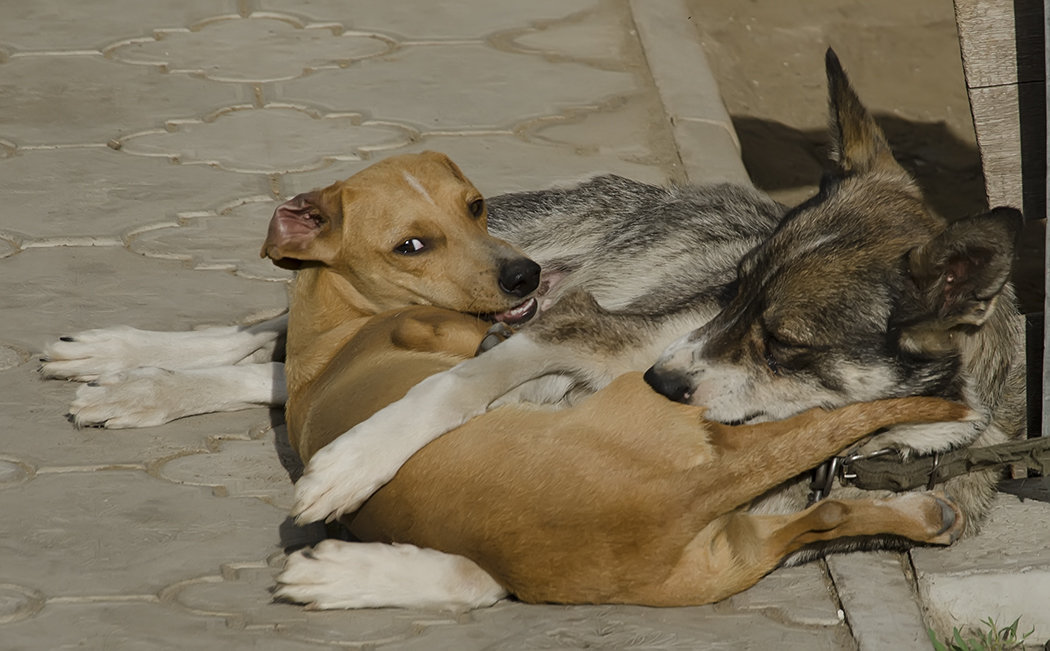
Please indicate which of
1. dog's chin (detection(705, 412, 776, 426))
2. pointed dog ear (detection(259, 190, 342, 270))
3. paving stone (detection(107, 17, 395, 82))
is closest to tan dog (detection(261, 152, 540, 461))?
pointed dog ear (detection(259, 190, 342, 270))

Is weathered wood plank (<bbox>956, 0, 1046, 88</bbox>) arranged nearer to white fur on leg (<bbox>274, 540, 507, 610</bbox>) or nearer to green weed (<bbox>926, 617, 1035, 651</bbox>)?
green weed (<bbox>926, 617, 1035, 651</bbox>)

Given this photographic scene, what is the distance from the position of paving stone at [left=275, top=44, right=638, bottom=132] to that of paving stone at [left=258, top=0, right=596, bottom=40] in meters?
0.28

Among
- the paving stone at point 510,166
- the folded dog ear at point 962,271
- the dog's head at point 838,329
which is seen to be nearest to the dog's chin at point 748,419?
the dog's head at point 838,329

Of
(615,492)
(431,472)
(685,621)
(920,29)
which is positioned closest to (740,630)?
(685,621)

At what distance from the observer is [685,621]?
329 cm

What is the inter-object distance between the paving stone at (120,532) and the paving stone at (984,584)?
1793 mm

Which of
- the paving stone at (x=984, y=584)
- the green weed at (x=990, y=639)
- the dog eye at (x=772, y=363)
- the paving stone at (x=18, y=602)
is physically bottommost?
the green weed at (x=990, y=639)

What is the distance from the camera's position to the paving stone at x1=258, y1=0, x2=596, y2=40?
7660 mm

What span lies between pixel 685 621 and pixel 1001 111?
2.12m

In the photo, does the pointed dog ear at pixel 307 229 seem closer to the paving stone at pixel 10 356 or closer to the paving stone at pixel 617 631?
the paving stone at pixel 10 356

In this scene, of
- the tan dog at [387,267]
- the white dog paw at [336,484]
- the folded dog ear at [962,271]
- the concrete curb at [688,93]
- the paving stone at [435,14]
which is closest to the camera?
the folded dog ear at [962,271]

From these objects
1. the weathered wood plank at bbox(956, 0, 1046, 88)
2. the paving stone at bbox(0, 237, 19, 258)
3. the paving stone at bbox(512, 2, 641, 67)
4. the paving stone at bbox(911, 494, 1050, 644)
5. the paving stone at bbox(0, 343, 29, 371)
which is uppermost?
the weathered wood plank at bbox(956, 0, 1046, 88)

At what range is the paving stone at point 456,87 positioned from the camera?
21.8 feet

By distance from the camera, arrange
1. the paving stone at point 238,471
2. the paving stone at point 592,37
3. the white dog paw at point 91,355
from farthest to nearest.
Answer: the paving stone at point 592,37
the white dog paw at point 91,355
the paving stone at point 238,471
